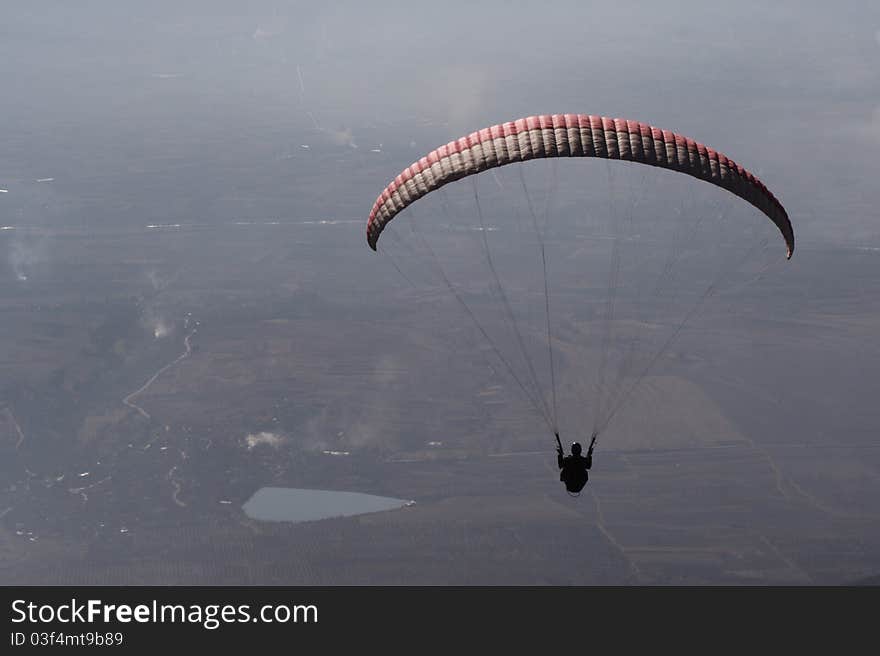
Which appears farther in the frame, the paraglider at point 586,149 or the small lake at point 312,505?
the small lake at point 312,505

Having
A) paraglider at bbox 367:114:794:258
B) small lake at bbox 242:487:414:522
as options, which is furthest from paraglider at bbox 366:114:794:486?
small lake at bbox 242:487:414:522

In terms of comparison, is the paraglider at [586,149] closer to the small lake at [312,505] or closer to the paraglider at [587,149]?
the paraglider at [587,149]

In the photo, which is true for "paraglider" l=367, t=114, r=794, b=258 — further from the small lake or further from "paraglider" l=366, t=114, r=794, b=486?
the small lake

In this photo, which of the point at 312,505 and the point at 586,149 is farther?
the point at 312,505

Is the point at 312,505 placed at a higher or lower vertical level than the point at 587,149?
higher

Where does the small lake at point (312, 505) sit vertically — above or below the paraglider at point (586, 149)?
above

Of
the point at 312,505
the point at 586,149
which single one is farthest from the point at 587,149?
the point at 312,505

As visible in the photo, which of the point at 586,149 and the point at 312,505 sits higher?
the point at 312,505

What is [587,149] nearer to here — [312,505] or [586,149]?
[586,149]

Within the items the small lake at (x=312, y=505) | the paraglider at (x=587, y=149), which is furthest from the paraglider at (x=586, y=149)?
the small lake at (x=312, y=505)
